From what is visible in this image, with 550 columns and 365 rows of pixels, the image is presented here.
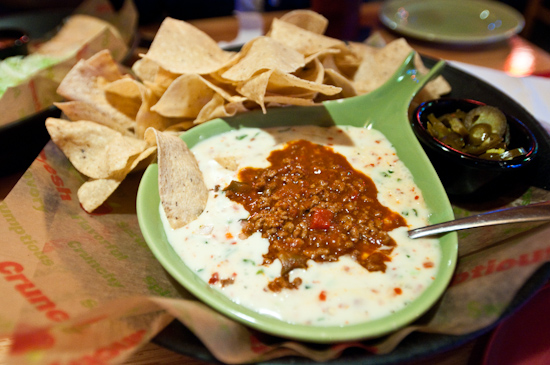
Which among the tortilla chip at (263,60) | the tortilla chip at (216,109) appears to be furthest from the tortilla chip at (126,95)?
the tortilla chip at (263,60)

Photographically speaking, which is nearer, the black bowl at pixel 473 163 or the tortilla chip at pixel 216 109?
the black bowl at pixel 473 163

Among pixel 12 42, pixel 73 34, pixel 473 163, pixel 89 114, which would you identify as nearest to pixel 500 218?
pixel 473 163

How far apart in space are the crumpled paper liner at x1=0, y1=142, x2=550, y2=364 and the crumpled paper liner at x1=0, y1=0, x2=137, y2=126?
448mm

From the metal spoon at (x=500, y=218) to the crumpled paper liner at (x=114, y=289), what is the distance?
2.1 inches

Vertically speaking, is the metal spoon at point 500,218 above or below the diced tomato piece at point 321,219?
above

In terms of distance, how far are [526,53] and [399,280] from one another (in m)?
2.99

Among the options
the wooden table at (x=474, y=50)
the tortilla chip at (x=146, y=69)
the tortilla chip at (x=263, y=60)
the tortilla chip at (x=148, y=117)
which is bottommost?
the wooden table at (x=474, y=50)

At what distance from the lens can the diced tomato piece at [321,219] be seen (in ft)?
4.67

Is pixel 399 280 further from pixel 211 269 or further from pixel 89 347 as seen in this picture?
pixel 89 347

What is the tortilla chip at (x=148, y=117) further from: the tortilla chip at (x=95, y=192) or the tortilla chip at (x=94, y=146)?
the tortilla chip at (x=95, y=192)

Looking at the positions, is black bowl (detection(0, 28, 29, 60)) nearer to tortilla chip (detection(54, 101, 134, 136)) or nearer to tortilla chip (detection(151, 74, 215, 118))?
tortilla chip (detection(54, 101, 134, 136))

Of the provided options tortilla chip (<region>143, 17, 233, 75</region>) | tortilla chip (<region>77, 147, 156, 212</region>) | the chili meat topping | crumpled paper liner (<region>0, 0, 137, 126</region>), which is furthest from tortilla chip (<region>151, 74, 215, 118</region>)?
crumpled paper liner (<region>0, 0, 137, 126</region>)

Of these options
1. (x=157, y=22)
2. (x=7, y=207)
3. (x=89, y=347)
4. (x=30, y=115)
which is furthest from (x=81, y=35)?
(x=89, y=347)

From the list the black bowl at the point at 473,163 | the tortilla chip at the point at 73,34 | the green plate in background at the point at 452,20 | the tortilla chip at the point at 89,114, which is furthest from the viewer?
the green plate in background at the point at 452,20
